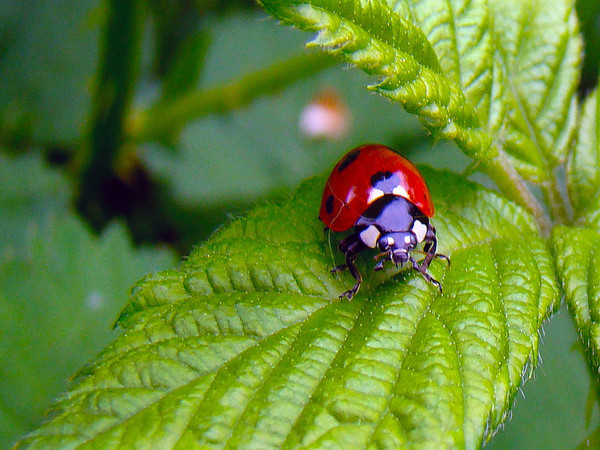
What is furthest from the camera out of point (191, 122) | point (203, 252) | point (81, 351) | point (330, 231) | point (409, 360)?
point (191, 122)

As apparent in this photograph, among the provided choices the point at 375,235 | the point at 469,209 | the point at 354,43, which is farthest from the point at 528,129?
the point at 354,43

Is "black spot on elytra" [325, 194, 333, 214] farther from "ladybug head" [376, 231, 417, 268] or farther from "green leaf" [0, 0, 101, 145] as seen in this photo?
"green leaf" [0, 0, 101, 145]

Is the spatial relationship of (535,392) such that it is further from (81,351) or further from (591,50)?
(81,351)

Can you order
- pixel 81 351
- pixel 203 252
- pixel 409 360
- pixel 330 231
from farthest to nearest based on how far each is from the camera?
1. pixel 81 351
2. pixel 330 231
3. pixel 203 252
4. pixel 409 360

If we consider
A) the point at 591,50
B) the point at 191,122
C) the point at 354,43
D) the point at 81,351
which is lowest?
the point at 81,351

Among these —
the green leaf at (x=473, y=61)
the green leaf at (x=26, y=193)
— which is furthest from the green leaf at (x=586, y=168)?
the green leaf at (x=26, y=193)

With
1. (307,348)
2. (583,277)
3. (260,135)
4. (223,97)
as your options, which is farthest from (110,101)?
(583,277)

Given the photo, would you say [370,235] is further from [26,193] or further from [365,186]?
[26,193]
